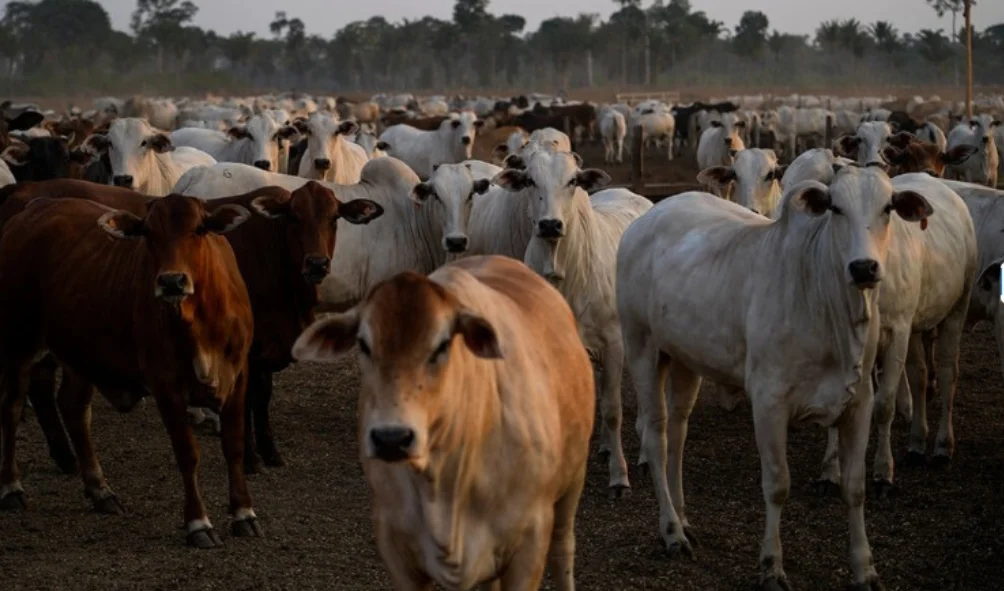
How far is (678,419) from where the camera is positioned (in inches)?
297

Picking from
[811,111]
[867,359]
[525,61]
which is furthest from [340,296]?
[525,61]

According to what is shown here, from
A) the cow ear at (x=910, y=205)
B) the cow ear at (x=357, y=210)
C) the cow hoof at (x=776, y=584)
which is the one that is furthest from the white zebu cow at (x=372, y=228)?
the cow hoof at (x=776, y=584)

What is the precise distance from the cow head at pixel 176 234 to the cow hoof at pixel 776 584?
2.91 m

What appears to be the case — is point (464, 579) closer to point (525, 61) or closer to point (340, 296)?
point (340, 296)

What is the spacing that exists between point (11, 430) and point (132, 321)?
3.83 ft

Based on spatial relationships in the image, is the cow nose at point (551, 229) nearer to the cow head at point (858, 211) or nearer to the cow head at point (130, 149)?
the cow head at point (858, 211)

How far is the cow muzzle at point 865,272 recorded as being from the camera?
6.24 m

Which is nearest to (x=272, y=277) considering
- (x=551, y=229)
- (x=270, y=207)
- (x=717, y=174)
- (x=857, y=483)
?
(x=270, y=207)

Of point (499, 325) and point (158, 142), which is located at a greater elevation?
point (158, 142)

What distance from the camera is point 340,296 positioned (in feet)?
35.1

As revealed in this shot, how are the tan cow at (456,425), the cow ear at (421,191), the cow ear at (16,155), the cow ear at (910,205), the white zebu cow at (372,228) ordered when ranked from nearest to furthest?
1. the tan cow at (456,425)
2. the cow ear at (910,205)
3. the cow ear at (421,191)
4. the white zebu cow at (372,228)
5. the cow ear at (16,155)

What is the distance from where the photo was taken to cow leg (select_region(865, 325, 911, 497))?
7.73 meters

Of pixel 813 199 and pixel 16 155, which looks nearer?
pixel 813 199

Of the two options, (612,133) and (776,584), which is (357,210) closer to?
(776,584)
